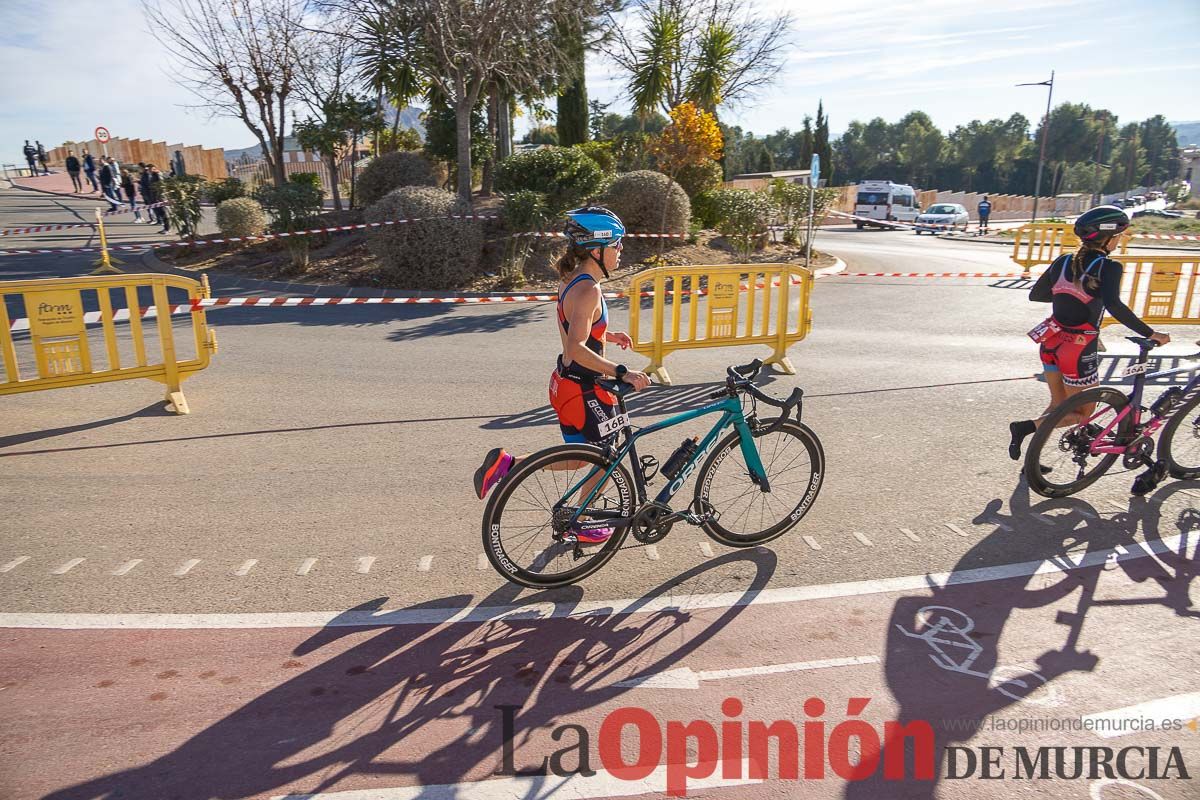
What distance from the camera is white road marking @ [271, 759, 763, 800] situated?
2.83 meters

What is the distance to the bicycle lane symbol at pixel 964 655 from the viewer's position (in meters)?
3.39

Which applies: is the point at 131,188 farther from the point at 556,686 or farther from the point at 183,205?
the point at 556,686

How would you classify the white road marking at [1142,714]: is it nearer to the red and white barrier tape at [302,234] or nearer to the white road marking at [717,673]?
the white road marking at [717,673]

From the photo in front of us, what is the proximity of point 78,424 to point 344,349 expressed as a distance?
3.39 m

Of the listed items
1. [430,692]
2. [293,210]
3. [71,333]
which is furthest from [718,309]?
[293,210]

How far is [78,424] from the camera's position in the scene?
7.07 meters

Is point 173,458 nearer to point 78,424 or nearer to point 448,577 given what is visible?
point 78,424

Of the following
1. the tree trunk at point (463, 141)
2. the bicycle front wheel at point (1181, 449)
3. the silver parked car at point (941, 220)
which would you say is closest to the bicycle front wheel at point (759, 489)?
the bicycle front wheel at point (1181, 449)

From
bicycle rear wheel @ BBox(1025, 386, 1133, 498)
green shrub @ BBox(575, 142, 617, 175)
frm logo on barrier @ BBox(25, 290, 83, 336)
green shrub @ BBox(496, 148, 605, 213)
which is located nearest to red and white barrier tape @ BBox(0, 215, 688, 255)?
green shrub @ BBox(496, 148, 605, 213)

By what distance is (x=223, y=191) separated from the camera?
19656mm

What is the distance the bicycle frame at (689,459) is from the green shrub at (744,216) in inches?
589

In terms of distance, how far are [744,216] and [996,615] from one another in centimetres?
1555

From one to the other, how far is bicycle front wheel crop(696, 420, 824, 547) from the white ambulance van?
123 feet

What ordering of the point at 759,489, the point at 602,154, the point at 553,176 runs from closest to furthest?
the point at 759,489
the point at 553,176
the point at 602,154
